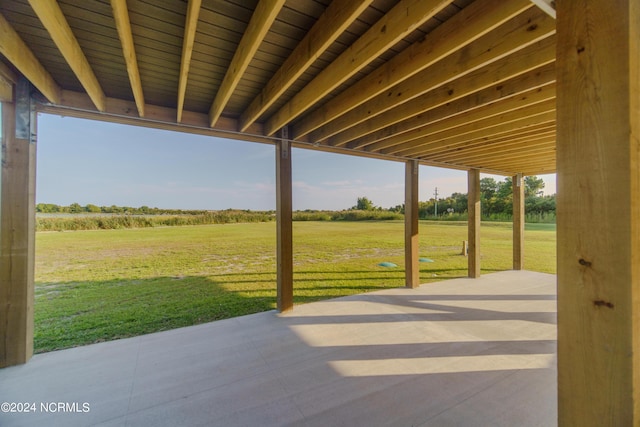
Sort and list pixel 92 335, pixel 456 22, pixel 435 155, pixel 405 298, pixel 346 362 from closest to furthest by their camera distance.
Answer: pixel 456 22, pixel 346 362, pixel 92 335, pixel 405 298, pixel 435 155

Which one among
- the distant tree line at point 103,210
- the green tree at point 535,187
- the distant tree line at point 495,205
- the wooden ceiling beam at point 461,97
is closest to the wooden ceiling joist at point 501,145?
the wooden ceiling beam at point 461,97

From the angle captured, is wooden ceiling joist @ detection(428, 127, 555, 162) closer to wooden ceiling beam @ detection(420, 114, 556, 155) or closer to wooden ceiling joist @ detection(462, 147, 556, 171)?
wooden ceiling beam @ detection(420, 114, 556, 155)

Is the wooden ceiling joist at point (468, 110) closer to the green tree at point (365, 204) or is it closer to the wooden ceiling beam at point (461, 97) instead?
the wooden ceiling beam at point (461, 97)

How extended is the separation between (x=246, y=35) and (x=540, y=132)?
337cm

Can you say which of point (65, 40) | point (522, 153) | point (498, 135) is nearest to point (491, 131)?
point (498, 135)

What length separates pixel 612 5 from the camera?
2.14ft

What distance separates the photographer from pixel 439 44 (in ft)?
4.85

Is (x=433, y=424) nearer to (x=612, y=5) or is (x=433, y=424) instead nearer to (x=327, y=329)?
(x=327, y=329)

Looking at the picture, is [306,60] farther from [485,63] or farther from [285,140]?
[285,140]

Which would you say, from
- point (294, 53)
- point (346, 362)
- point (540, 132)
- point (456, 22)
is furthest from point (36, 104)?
point (540, 132)

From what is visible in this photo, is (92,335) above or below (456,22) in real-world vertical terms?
below

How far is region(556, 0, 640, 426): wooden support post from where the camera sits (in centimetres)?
62

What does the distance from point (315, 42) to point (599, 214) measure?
1516 mm

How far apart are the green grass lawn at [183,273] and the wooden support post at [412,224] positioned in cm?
60
